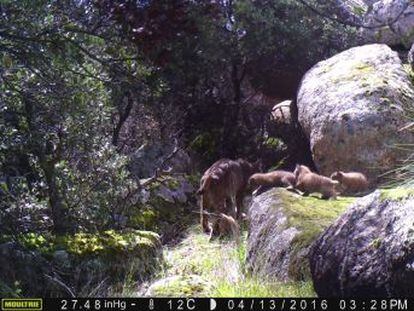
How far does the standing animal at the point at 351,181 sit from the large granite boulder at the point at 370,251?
2.88 meters

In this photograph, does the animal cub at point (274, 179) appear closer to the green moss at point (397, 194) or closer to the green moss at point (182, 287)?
the green moss at point (182, 287)

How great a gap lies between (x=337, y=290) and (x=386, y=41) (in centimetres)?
826

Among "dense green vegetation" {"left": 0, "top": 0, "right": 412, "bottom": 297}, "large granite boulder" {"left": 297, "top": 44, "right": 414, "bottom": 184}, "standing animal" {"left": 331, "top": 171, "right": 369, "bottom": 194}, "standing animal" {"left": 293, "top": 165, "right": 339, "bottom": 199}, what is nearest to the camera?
"dense green vegetation" {"left": 0, "top": 0, "right": 412, "bottom": 297}

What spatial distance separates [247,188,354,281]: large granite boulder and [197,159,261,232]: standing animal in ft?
5.35

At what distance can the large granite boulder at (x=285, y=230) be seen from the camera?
5.32 m

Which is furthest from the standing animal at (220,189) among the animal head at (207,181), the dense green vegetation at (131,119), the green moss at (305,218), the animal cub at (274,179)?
the green moss at (305,218)

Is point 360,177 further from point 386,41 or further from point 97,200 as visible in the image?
point 386,41

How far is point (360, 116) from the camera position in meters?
8.49

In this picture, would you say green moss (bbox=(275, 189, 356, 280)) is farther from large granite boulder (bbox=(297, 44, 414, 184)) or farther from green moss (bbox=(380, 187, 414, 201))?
large granite boulder (bbox=(297, 44, 414, 184))

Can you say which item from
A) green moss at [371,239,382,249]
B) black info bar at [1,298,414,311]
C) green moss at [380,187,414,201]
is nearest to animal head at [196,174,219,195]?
black info bar at [1,298,414,311]

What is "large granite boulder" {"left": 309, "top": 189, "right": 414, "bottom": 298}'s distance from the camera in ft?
13.2

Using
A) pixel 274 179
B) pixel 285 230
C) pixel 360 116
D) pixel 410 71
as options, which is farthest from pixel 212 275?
pixel 410 71

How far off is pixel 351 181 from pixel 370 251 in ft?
11.2

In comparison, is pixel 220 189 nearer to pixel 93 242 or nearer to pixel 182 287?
pixel 93 242
